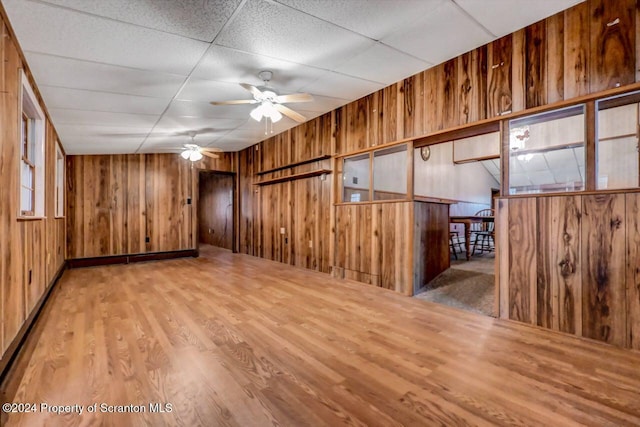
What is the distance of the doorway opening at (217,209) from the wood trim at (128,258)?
3.95 ft

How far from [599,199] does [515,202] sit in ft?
1.84

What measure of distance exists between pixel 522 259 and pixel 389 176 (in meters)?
2.17

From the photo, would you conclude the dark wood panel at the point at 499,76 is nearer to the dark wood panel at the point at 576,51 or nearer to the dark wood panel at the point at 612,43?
the dark wood panel at the point at 576,51

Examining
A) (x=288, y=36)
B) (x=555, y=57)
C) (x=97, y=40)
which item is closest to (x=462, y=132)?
(x=555, y=57)

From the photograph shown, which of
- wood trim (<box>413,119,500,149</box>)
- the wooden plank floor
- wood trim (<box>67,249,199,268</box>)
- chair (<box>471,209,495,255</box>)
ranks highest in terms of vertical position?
→ wood trim (<box>413,119,500,149</box>)

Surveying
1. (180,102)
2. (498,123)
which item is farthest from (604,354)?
(180,102)

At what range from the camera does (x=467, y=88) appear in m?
2.96

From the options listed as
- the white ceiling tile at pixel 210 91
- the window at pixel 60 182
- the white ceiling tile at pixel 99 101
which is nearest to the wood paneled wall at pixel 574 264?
the white ceiling tile at pixel 210 91

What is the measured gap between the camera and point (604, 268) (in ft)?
7.16

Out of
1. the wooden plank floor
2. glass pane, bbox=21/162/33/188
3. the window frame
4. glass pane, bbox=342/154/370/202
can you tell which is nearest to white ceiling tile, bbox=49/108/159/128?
the window frame

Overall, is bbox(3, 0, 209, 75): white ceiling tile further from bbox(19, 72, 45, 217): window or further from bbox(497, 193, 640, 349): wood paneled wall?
bbox(497, 193, 640, 349): wood paneled wall

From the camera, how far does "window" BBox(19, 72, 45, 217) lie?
9.34 feet

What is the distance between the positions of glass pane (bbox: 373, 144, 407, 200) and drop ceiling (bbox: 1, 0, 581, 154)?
39.4 inches

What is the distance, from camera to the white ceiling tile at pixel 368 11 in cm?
215
